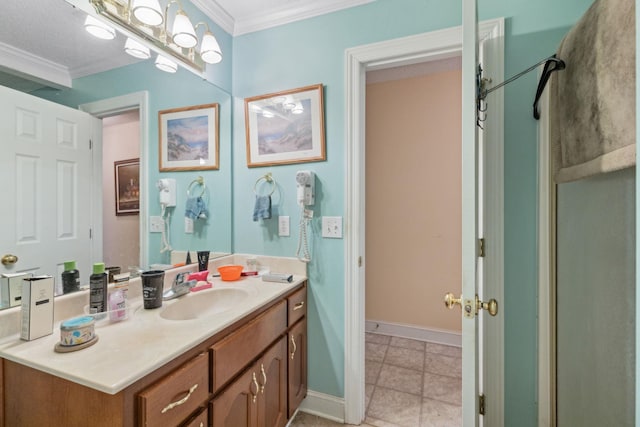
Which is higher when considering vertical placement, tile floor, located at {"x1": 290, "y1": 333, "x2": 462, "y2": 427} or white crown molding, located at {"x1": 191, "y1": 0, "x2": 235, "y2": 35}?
white crown molding, located at {"x1": 191, "y1": 0, "x2": 235, "y2": 35}

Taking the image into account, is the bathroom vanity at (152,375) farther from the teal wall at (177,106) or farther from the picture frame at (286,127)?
the picture frame at (286,127)

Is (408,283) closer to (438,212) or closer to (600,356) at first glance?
(438,212)

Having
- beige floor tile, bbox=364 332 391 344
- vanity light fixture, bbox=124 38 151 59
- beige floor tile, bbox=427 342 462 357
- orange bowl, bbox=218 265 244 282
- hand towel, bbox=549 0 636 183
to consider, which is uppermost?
vanity light fixture, bbox=124 38 151 59

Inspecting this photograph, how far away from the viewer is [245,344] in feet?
3.59

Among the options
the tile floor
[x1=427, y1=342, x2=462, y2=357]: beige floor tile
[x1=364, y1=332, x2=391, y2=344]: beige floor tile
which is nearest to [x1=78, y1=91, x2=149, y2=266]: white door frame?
the tile floor

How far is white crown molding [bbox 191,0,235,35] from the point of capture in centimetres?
160

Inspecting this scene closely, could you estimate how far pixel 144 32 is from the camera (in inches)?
50.7

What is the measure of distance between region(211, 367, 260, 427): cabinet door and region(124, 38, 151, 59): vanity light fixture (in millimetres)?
1493

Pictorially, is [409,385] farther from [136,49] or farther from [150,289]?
[136,49]

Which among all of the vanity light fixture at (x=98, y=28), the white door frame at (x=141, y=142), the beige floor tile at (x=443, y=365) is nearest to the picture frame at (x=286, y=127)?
the white door frame at (x=141, y=142)

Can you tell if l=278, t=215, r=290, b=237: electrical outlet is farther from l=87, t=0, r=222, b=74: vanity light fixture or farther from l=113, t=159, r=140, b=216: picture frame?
l=87, t=0, r=222, b=74: vanity light fixture

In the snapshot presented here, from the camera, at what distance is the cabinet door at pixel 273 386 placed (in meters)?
1.20

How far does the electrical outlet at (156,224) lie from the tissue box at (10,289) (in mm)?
551

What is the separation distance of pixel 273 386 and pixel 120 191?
1144 mm
